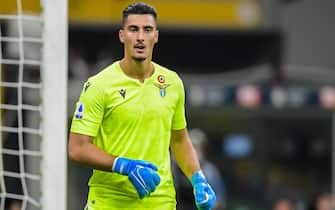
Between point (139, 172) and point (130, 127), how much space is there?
362mm

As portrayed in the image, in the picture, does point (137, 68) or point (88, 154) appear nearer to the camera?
point (88, 154)

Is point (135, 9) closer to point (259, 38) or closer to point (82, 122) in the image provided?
point (82, 122)

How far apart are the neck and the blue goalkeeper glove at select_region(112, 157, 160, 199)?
0.56 m

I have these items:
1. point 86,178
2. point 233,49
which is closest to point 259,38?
point 233,49

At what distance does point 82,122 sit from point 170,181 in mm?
691

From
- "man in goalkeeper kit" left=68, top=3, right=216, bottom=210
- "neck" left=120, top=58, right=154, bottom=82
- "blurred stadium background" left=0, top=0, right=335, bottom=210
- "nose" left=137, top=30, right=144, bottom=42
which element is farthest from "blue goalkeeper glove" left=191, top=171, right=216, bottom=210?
"blurred stadium background" left=0, top=0, right=335, bottom=210

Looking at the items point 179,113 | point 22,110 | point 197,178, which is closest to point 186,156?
point 197,178

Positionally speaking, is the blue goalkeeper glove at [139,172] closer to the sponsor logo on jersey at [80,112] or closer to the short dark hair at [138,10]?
the sponsor logo on jersey at [80,112]

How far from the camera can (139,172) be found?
23.2 ft

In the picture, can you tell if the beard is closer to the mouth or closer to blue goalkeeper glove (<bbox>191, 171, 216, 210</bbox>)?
the mouth

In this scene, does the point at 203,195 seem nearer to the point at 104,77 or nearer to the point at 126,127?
the point at 126,127

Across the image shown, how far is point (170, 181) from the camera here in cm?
750

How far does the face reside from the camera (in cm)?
725

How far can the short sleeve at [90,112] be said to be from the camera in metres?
7.21
